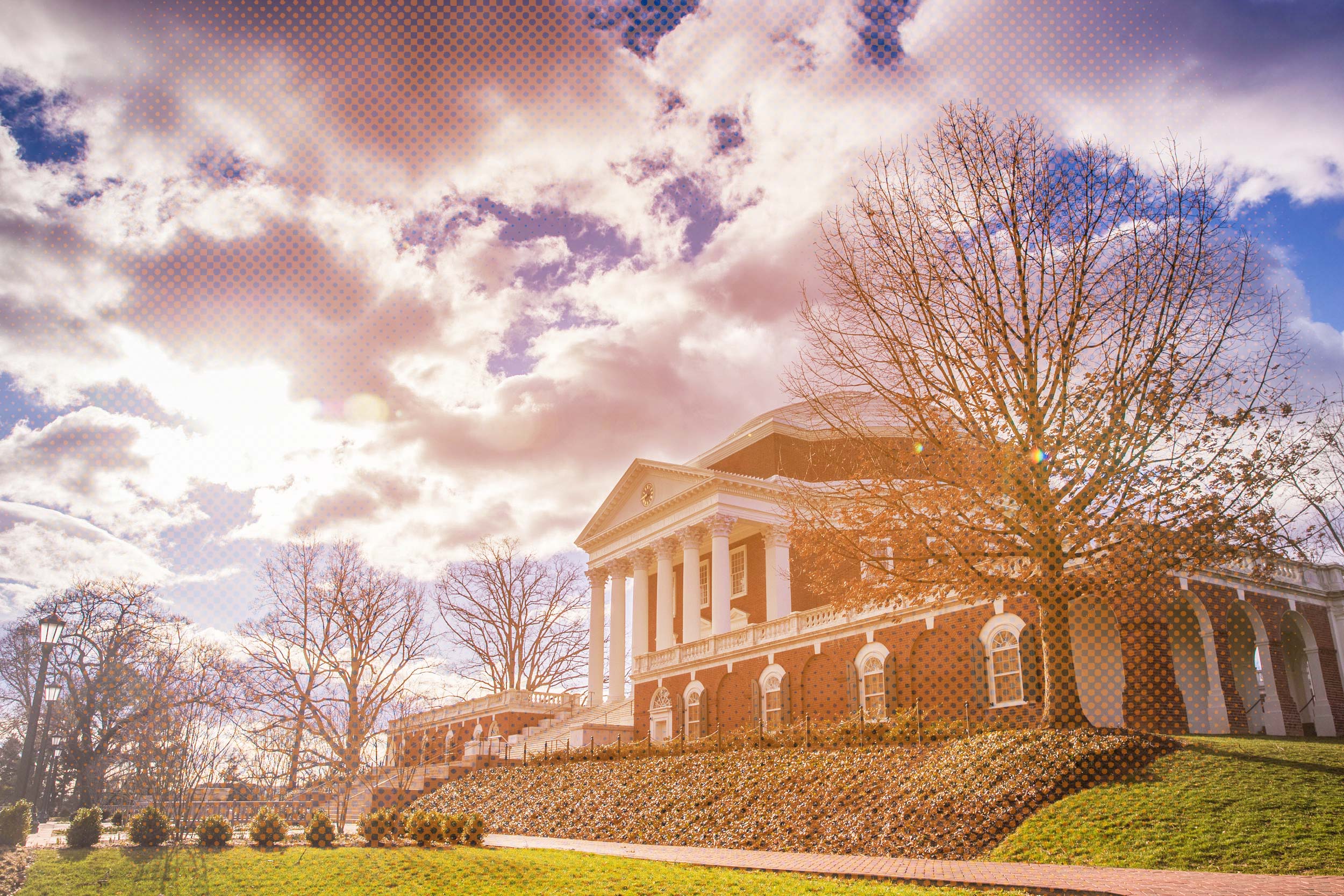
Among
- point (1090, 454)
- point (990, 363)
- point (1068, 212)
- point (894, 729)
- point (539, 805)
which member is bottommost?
point (539, 805)

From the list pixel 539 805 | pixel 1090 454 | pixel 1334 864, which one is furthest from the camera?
pixel 539 805

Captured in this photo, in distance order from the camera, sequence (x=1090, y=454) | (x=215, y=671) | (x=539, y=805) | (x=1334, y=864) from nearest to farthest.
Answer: (x=1334, y=864), (x=1090, y=454), (x=539, y=805), (x=215, y=671)

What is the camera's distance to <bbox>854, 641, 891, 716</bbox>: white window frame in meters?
24.3

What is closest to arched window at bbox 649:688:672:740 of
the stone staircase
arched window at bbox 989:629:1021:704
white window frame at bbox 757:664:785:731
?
the stone staircase

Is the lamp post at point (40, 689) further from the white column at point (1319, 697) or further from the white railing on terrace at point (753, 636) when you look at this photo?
the white column at point (1319, 697)

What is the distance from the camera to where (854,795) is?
16281 mm

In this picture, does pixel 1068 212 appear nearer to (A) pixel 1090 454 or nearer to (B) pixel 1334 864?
(A) pixel 1090 454

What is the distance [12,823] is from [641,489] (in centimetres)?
3031

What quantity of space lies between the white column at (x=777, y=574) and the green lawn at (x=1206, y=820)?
77.0ft

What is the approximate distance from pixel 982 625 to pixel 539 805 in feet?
45.2

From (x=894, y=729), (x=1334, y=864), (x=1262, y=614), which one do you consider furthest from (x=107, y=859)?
(x=1262, y=614)

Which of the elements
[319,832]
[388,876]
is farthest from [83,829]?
[388,876]

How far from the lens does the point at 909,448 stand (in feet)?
51.6

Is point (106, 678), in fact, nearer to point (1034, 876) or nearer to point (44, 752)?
point (44, 752)
